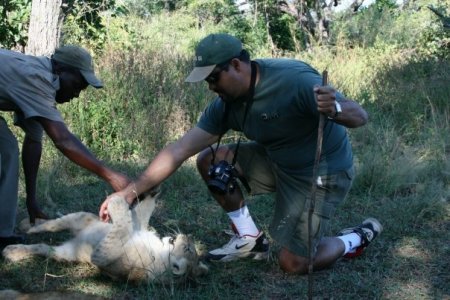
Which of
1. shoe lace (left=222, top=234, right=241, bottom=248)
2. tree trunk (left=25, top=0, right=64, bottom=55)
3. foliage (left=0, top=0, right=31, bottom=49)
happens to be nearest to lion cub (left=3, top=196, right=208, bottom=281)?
shoe lace (left=222, top=234, right=241, bottom=248)

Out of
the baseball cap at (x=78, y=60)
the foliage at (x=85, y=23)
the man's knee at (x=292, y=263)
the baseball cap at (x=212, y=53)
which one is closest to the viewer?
the baseball cap at (x=212, y=53)

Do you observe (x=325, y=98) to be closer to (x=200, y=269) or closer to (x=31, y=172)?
(x=200, y=269)

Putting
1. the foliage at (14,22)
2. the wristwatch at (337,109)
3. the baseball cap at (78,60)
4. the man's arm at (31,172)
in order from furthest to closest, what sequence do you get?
the foliage at (14,22)
the man's arm at (31,172)
the baseball cap at (78,60)
the wristwatch at (337,109)

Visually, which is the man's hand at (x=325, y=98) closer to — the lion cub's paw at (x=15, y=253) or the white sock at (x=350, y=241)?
the white sock at (x=350, y=241)

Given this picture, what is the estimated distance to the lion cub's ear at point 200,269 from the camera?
10.4ft

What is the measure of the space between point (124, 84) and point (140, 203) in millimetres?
3027

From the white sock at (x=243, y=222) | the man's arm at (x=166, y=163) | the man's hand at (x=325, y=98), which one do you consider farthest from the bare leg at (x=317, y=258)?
the man's hand at (x=325, y=98)

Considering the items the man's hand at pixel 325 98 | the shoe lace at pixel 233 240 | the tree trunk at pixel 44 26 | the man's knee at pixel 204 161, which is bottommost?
the shoe lace at pixel 233 240

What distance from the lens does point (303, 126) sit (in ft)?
10.5

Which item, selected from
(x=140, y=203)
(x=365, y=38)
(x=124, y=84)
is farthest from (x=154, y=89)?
(x=365, y=38)

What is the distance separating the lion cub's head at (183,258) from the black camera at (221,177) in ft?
1.24

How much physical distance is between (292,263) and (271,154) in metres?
0.64

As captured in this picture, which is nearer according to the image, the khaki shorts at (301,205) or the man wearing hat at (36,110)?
the man wearing hat at (36,110)

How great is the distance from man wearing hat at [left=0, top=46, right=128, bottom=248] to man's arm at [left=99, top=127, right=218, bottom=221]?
0.29ft
